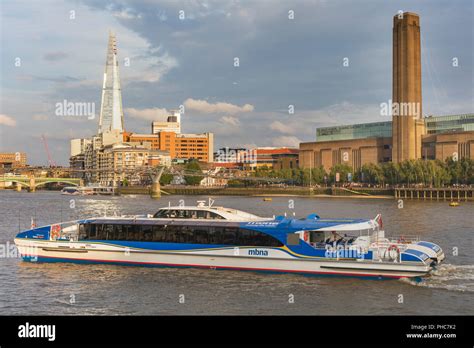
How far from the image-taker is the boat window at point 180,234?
83.6 feet

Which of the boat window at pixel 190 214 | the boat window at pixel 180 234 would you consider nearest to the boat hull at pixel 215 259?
the boat window at pixel 180 234

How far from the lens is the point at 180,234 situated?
26516 mm

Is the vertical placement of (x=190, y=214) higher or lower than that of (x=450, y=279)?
higher

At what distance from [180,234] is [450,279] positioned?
1176 cm

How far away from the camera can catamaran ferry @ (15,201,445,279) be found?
24.0 m

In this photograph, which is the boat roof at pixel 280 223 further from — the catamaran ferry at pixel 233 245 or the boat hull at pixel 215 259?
the boat hull at pixel 215 259

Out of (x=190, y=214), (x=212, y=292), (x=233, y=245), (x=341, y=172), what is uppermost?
(x=341, y=172)

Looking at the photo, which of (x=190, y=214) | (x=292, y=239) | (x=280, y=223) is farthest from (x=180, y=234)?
(x=292, y=239)

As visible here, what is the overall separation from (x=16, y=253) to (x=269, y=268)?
15.2m

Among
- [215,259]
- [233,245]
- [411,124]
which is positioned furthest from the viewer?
[411,124]

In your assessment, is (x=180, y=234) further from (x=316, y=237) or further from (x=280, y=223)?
(x=316, y=237)

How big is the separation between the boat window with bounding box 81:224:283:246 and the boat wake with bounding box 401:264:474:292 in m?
6.17
